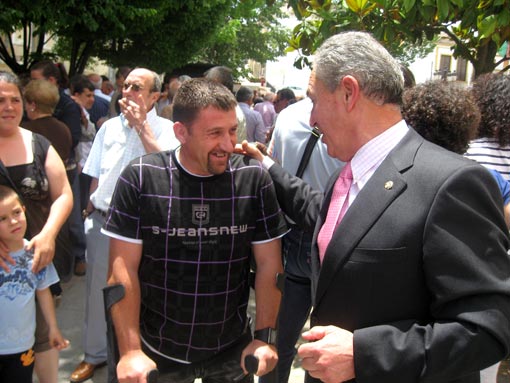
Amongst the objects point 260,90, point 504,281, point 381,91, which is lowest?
point 260,90

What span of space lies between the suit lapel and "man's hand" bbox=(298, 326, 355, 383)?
16 cm

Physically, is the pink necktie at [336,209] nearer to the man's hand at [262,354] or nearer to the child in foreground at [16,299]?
the man's hand at [262,354]

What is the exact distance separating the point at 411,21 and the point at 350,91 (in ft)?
7.75

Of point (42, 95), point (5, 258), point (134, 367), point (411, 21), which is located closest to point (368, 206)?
point (134, 367)

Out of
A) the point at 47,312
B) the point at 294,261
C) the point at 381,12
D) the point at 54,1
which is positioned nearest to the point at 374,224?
the point at 294,261

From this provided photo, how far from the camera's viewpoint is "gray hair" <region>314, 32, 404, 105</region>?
1.55m

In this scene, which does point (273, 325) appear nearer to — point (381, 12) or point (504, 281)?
point (504, 281)

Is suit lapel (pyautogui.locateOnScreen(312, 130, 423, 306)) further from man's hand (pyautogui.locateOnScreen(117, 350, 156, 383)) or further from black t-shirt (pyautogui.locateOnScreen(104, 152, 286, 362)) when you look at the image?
man's hand (pyautogui.locateOnScreen(117, 350, 156, 383))

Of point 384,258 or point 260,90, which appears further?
point 260,90

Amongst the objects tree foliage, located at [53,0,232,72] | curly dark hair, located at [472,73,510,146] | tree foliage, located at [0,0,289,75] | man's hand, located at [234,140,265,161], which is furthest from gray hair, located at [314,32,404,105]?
tree foliage, located at [53,0,232,72]

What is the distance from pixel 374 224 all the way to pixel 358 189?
22cm

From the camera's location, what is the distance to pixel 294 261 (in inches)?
112

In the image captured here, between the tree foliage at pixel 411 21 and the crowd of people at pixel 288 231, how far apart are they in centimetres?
62

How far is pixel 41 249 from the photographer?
8.87 feet
